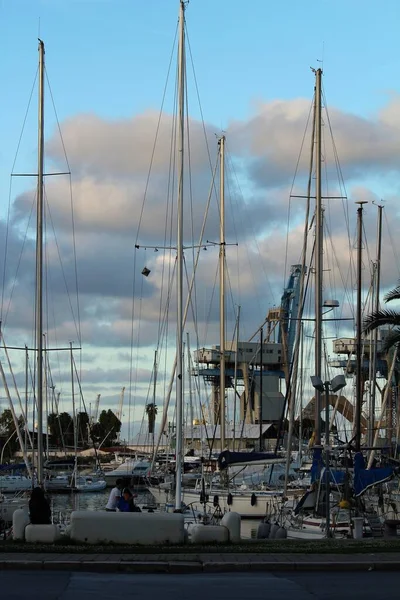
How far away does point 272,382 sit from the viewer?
150m

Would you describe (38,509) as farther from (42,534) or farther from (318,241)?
(318,241)

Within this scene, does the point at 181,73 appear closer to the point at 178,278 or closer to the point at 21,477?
the point at 178,278

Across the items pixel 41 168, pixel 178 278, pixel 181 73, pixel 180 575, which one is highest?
pixel 181 73

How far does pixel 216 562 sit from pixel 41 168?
70.7 feet

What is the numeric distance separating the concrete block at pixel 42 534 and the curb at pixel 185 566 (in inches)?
136

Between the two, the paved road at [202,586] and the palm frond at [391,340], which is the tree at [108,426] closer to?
the palm frond at [391,340]

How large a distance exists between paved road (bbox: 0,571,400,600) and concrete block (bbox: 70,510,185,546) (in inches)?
162

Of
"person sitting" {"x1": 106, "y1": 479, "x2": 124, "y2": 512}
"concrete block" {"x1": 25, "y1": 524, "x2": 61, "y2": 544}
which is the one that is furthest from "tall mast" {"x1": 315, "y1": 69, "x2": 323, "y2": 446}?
"concrete block" {"x1": 25, "y1": 524, "x2": 61, "y2": 544}

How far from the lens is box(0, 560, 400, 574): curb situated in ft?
64.5

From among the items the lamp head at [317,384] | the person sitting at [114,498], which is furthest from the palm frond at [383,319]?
the person sitting at [114,498]

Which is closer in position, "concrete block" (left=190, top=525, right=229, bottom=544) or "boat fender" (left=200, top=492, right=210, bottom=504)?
"concrete block" (left=190, top=525, right=229, bottom=544)

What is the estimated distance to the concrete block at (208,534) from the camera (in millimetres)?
23766

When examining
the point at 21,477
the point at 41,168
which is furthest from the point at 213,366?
the point at 41,168

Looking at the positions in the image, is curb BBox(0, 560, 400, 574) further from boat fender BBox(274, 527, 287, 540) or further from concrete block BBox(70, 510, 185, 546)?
boat fender BBox(274, 527, 287, 540)
